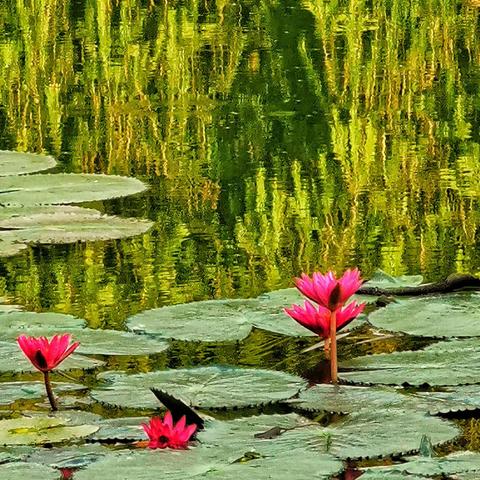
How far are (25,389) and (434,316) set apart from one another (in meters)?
0.81

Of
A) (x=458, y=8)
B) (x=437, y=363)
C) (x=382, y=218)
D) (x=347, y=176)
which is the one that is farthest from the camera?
(x=458, y=8)

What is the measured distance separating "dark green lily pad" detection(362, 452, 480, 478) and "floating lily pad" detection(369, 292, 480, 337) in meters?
0.67

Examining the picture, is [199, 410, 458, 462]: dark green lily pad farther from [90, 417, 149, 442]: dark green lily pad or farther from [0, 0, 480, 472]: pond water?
Result: [0, 0, 480, 472]: pond water

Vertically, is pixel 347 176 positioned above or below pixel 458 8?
below

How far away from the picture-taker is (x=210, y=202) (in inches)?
160

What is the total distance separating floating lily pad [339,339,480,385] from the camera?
2436mm

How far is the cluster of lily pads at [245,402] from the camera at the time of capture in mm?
2057

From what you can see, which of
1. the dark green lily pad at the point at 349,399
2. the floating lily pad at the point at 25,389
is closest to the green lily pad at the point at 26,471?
the floating lily pad at the point at 25,389

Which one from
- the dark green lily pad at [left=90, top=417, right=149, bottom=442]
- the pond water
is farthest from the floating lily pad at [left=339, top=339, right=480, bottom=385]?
the dark green lily pad at [left=90, top=417, right=149, bottom=442]

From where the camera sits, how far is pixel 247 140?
16.1 ft

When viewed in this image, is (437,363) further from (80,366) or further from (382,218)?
(382,218)

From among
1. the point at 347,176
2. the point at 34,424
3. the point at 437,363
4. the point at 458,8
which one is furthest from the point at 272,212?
the point at 458,8

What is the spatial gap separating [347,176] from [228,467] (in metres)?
2.38

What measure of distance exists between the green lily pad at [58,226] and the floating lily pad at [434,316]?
1.05m
